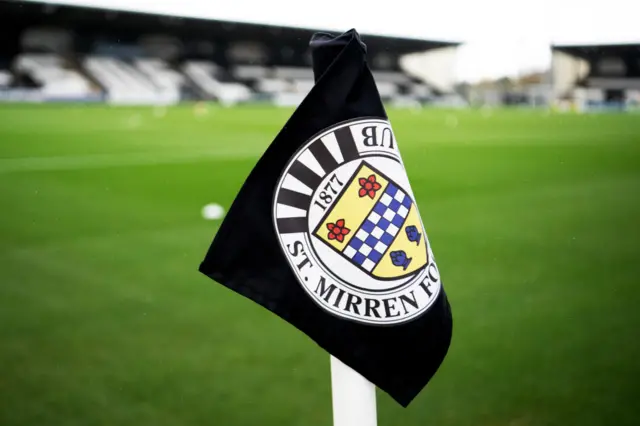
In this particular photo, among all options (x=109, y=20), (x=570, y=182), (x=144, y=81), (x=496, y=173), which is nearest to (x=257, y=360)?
(x=570, y=182)

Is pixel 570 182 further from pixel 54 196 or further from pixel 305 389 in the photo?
pixel 305 389

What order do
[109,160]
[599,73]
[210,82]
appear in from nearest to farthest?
[109,160] → [210,82] → [599,73]

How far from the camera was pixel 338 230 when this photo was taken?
0.92 metres

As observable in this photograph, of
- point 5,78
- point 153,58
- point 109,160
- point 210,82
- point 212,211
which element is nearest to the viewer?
point 212,211

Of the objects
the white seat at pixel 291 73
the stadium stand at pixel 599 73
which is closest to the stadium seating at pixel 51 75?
the white seat at pixel 291 73

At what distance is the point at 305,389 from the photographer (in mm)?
2084

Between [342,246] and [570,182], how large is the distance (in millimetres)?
6318

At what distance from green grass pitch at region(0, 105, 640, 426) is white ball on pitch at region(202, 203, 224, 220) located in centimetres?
12

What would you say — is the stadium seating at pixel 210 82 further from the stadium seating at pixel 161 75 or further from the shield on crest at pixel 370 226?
the shield on crest at pixel 370 226

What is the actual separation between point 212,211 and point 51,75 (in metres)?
25.0

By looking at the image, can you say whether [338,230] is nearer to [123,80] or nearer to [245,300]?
[245,300]

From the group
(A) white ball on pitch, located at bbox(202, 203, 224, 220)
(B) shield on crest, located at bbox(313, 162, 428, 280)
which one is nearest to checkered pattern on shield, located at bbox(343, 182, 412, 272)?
(B) shield on crest, located at bbox(313, 162, 428, 280)

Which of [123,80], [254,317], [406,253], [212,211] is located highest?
[406,253]

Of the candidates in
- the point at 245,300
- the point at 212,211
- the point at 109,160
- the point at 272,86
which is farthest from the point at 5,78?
the point at 245,300
